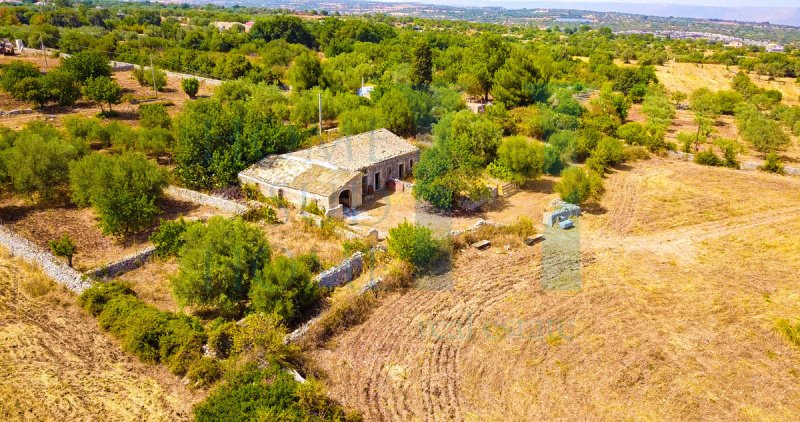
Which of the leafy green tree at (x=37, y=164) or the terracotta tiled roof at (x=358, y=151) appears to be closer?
the leafy green tree at (x=37, y=164)

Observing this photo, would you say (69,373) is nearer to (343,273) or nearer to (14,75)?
(343,273)

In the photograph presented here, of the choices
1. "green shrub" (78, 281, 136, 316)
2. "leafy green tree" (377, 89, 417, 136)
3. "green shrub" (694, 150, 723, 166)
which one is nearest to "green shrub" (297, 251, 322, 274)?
"green shrub" (78, 281, 136, 316)

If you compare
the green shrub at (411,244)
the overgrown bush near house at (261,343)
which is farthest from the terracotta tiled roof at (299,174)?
the overgrown bush near house at (261,343)

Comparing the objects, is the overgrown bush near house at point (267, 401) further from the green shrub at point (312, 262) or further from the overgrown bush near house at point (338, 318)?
the green shrub at point (312, 262)

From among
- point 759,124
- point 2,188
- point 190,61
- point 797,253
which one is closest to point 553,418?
point 797,253

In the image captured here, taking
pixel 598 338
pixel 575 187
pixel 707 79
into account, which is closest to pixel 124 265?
pixel 598 338

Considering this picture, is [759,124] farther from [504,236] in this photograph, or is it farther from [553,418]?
[553,418]
